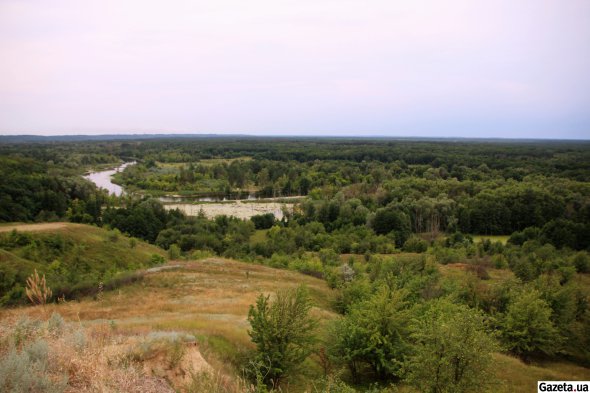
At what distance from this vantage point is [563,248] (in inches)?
2424

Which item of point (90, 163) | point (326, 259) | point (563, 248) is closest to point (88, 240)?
point (326, 259)

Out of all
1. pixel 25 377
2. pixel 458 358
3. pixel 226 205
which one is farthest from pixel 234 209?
pixel 25 377

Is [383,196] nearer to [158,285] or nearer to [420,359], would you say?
[158,285]

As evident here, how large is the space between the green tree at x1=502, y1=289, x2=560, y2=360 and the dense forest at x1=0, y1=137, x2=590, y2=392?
10 cm

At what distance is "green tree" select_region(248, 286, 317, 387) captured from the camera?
48.9 ft

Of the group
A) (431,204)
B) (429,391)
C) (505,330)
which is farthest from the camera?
(431,204)

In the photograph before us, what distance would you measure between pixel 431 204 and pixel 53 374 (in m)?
80.5

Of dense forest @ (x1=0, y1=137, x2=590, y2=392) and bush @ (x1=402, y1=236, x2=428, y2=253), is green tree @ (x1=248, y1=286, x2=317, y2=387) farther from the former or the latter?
bush @ (x1=402, y1=236, x2=428, y2=253)

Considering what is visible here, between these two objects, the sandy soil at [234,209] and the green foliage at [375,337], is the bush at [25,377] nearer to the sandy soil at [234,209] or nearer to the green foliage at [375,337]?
the green foliage at [375,337]

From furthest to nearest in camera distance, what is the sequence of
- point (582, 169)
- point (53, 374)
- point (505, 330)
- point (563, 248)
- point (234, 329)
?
point (582, 169) < point (563, 248) < point (505, 330) < point (234, 329) < point (53, 374)

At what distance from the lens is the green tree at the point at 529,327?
1041 inches

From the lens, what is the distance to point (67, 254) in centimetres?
4559

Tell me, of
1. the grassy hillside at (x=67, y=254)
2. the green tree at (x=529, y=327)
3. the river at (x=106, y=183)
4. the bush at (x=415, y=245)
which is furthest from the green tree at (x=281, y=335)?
the river at (x=106, y=183)

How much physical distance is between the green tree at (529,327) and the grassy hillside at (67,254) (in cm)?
3088
